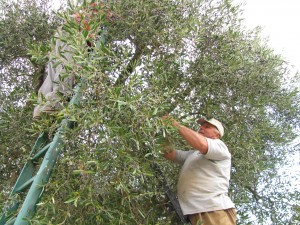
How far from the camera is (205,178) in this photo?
16.1 feet

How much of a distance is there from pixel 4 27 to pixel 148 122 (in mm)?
4726

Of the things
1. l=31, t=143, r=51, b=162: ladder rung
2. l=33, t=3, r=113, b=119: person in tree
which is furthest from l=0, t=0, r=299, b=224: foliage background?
l=31, t=143, r=51, b=162: ladder rung

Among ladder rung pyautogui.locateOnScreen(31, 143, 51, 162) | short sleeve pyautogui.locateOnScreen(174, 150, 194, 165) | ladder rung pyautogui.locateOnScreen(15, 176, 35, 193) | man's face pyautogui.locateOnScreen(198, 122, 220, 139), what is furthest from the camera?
short sleeve pyautogui.locateOnScreen(174, 150, 194, 165)

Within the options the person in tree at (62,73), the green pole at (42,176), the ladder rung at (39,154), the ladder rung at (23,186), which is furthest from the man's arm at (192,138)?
the ladder rung at (23,186)

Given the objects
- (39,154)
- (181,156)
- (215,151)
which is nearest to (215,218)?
(215,151)

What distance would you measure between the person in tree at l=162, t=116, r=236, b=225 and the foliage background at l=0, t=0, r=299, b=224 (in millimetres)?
263

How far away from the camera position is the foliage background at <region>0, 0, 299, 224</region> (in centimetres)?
388

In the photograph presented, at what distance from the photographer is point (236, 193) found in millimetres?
6559

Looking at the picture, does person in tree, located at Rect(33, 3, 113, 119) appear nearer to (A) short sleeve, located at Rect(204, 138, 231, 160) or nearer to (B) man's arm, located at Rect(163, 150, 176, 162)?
(B) man's arm, located at Rect(163, 150, 176, 162)

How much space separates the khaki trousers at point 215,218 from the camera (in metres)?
4.61

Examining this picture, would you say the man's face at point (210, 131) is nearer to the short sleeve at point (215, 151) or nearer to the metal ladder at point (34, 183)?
the short sleeve at point (215, 151)

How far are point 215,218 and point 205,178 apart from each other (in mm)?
504

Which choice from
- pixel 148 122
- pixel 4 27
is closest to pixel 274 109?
pixel 148 122

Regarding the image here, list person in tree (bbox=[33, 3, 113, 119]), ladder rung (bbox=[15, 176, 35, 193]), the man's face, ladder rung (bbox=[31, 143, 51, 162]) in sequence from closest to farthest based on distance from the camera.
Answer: person in tree (bbox=[33, 3, 113, 119])
ladder rung (bbox=[15, 176, 35, 193])
ladder rung (bbox=[31, 143, 51, 162])
the man's face
